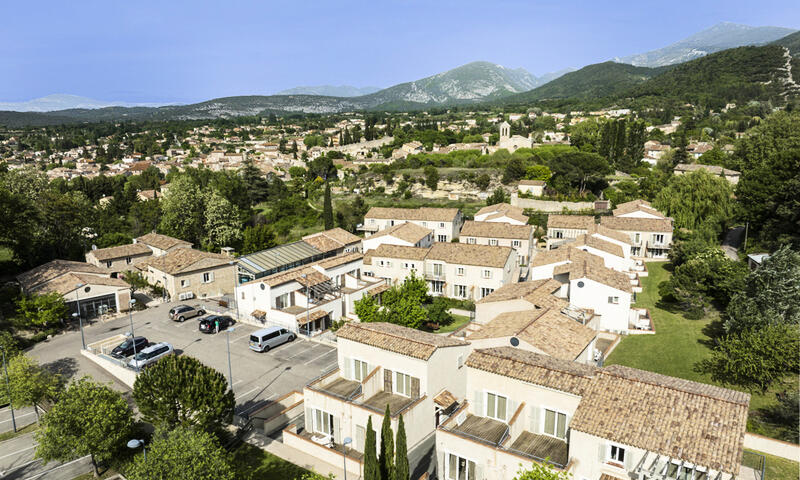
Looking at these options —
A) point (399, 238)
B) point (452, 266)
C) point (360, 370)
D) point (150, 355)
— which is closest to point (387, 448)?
point (360, 370)

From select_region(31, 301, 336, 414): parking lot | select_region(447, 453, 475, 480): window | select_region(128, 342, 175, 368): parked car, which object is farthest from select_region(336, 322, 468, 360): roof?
select_region(128, 342, 175, 368): parked car

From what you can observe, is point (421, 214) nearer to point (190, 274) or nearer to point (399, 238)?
point (399, 238)

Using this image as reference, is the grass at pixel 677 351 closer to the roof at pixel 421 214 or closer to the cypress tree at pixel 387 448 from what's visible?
the cypress tree at pixel 387 448

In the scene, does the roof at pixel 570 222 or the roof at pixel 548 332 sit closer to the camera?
the roof at pixel 548 332

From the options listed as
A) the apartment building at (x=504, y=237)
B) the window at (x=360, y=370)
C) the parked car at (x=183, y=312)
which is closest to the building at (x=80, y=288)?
the parked car at (x=183, y=312)

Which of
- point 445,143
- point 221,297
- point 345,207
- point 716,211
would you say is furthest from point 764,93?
point 221,297

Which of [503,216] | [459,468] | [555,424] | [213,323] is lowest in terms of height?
[213,323]

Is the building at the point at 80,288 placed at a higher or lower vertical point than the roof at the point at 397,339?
lower
